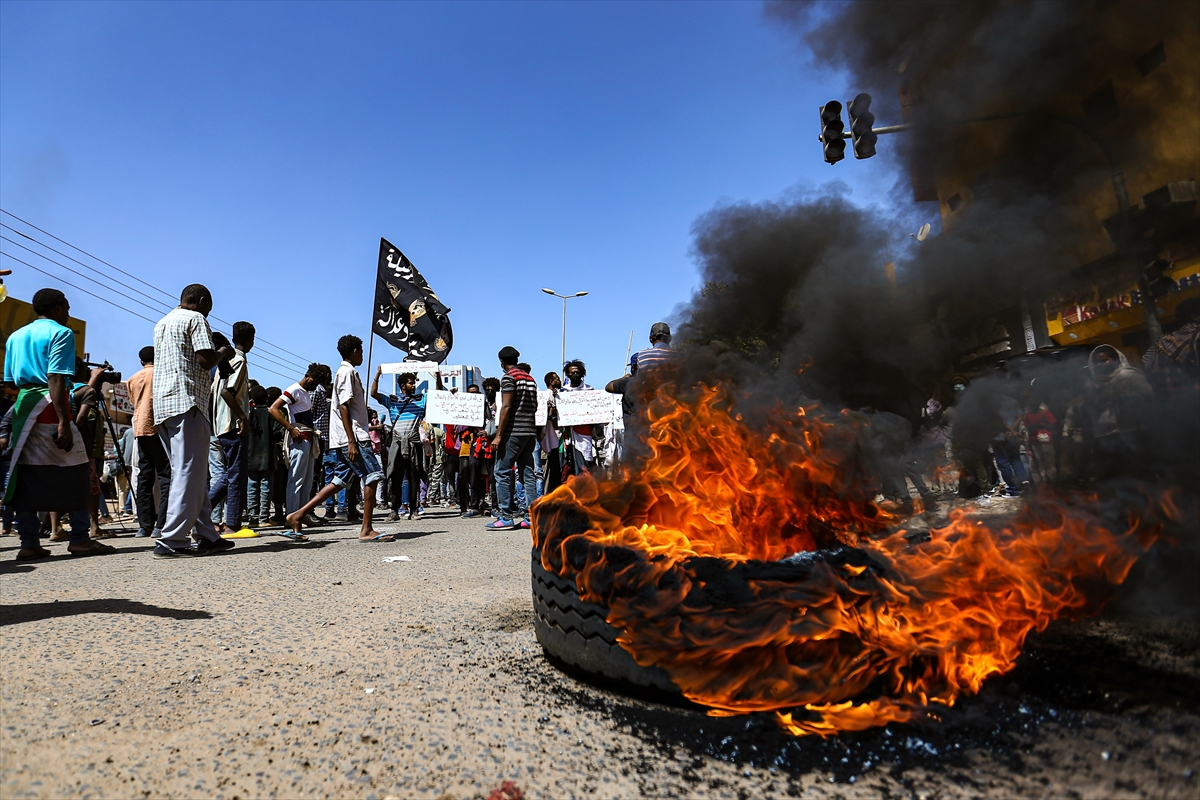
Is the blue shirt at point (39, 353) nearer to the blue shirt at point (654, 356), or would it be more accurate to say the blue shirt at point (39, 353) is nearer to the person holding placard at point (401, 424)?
the person holding placard at point (401, 424)

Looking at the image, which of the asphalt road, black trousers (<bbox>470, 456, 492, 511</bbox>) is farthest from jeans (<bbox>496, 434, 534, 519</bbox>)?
the asphalt road

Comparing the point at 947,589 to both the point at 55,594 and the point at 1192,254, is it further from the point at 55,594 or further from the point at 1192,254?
the point at 55,594

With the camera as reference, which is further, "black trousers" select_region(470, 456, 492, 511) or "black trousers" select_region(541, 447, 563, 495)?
"black trousers" select_region(470, 456, 492, 511)

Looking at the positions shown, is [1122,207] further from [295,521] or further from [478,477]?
[478,477]

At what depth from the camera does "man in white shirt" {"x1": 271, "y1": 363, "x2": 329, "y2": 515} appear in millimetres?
7688

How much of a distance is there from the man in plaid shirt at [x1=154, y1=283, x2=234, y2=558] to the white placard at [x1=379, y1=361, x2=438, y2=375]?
517 centimetres

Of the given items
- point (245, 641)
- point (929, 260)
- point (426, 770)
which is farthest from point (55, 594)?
point (929, 260)

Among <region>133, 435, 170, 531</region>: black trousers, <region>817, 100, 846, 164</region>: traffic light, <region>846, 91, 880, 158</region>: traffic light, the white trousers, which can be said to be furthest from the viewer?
<region>817, 100, 846, 164</region>: traffic light

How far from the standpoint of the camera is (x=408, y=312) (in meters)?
11.9

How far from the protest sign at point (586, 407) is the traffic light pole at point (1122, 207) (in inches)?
234

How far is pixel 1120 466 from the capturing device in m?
2.24

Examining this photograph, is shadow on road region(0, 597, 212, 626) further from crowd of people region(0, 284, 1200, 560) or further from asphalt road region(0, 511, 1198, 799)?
crowd of people region(0, 284, 1200, 560)

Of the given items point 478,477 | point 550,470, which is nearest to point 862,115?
point 550,470

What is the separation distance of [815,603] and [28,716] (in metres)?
2.32
